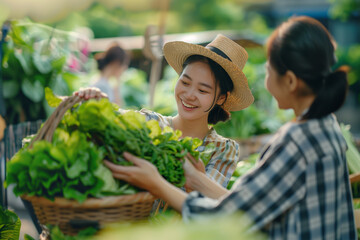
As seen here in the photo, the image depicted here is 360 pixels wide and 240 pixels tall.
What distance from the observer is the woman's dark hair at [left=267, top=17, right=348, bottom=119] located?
1.42 meters

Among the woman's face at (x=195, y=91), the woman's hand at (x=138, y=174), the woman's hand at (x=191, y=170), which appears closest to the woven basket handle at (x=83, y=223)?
the woman's hand at (x=138, y=174)

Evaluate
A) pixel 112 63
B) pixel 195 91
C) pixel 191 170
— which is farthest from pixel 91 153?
pixel 112 63

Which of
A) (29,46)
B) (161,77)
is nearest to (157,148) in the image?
(29,46)

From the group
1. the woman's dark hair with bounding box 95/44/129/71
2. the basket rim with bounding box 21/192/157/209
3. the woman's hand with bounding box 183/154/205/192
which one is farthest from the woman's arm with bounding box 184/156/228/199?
the woman's dark hair with bounding box 95/44/129/71

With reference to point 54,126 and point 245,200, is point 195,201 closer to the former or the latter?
point 245,200

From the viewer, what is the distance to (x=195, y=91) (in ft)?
7.50

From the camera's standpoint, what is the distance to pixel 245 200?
4.43 feet

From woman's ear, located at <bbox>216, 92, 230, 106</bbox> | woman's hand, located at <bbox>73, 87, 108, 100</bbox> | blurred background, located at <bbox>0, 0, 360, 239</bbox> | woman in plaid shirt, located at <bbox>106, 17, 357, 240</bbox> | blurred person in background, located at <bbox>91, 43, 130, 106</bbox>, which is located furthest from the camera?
blurred person in background, located at <bbox>91, 43, 130, 106</bbox>

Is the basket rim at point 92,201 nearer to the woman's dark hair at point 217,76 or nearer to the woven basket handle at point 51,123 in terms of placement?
the woven basket handle at point 51,123

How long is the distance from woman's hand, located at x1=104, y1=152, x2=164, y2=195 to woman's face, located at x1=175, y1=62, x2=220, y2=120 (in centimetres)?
83

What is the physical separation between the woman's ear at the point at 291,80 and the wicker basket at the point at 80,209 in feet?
2.11

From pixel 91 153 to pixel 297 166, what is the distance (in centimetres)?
70

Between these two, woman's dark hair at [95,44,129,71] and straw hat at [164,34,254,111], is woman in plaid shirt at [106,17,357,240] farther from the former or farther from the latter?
woman's dark hair at [95,44,129,71]

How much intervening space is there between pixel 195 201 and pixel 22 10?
4566mm
